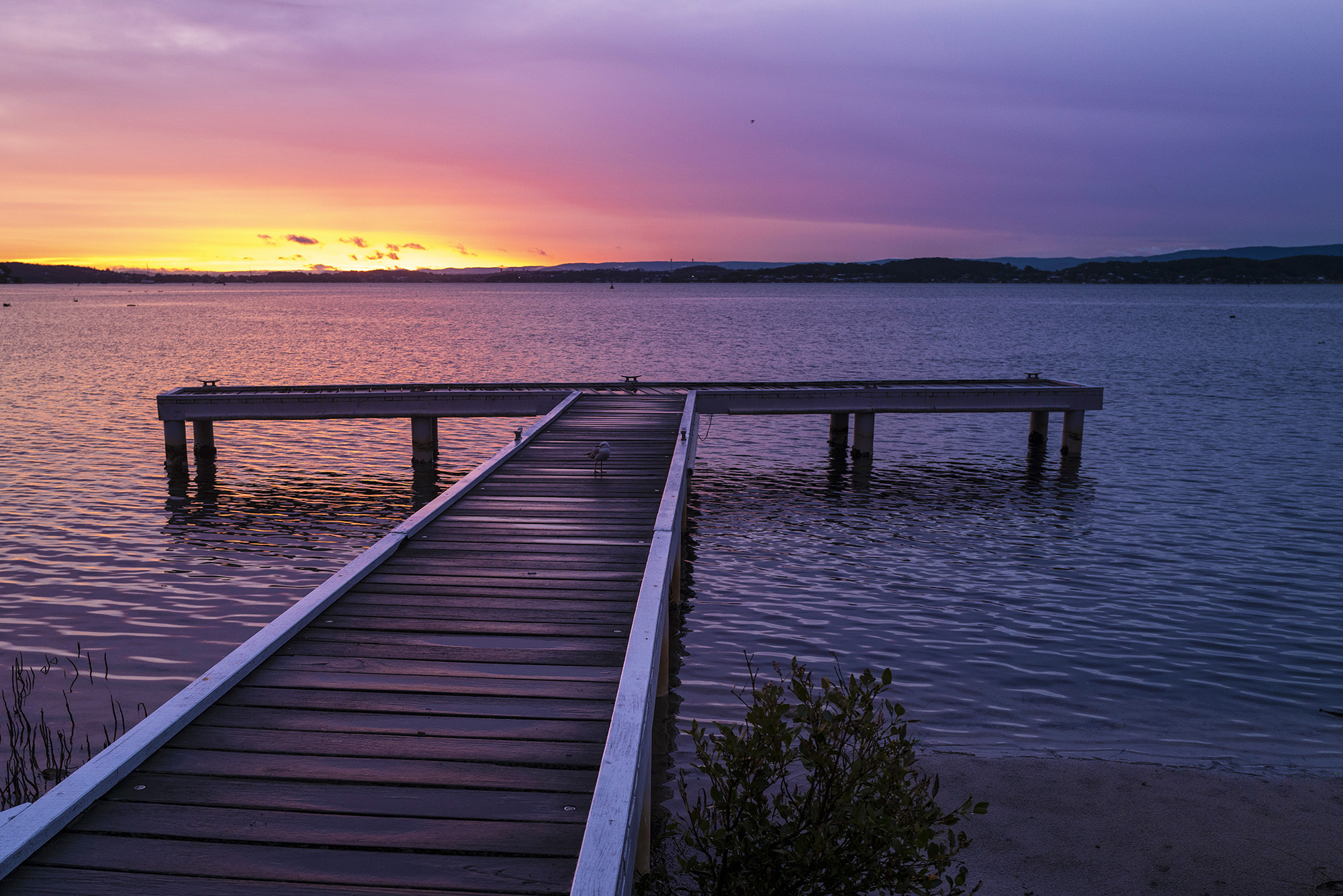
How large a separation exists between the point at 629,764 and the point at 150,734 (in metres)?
2.21

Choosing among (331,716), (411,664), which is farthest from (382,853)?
(411,664)

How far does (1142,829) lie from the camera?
22.7 ft

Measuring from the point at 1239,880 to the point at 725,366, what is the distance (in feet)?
140

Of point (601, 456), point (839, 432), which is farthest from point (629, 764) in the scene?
point (839, 432)

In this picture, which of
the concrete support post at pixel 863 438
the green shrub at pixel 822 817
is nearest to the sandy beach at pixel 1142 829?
the green shrub at pixel 822 817

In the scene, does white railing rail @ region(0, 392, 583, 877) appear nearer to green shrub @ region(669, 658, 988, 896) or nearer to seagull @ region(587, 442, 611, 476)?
green shrub @ region(669, 658, 988, 896)

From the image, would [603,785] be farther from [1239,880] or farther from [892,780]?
[1239,880]

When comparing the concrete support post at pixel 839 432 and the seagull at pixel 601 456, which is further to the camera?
the concrete support post at pixel 839 432

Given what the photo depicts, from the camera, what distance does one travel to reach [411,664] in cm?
544

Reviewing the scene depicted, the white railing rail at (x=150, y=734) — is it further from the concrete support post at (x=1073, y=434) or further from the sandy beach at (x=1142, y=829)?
the concrete support post at (x=1073, y=434)

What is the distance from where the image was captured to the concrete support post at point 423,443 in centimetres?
2053

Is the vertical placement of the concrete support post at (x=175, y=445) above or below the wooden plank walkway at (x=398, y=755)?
below

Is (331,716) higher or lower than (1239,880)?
higher

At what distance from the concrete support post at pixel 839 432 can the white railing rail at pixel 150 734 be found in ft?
54.5
